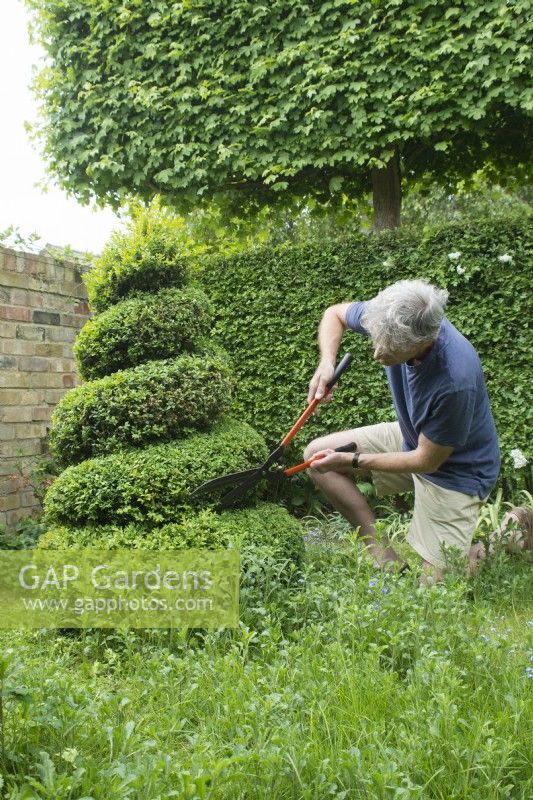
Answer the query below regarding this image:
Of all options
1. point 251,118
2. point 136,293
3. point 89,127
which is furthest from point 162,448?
point 89,127

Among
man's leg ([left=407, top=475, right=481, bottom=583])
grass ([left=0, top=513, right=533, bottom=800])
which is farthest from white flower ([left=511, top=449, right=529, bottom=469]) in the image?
grass ([left=0, top=513, right=533, bottom=800])

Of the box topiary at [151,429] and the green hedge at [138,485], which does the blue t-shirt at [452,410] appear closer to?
the box topiary at [151,429]

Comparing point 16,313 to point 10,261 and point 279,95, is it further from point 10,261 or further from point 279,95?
point 279,95

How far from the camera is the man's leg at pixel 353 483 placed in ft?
12.9

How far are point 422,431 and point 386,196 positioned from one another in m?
3.81

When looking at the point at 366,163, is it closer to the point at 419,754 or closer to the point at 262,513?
the point at 262,513

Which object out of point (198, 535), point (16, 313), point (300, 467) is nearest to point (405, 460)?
point (300, 467)

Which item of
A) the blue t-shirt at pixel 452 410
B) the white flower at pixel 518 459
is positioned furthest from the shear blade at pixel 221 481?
the white flower at pixel 518 459

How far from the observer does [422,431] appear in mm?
3340

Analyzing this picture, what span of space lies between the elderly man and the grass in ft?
1.98

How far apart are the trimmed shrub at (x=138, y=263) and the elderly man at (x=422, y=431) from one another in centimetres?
98

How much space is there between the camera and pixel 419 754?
1.83 meters

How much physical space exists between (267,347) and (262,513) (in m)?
2.71

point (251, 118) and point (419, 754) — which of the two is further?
point (251, 118)
